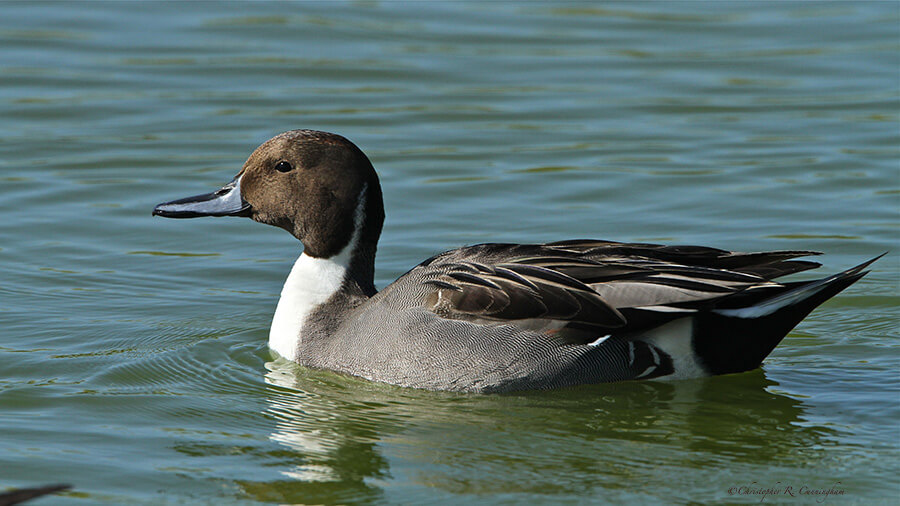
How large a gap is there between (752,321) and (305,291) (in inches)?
88.3

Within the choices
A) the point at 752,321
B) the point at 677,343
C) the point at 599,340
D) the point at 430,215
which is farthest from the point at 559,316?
the point at 430,215

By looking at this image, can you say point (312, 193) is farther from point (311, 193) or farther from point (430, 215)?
point (430, 215)

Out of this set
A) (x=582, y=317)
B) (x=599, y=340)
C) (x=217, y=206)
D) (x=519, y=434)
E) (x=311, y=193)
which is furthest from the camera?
(x=217, y=206)

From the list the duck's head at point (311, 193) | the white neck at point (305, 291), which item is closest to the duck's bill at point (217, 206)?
the duck's head at point (311, 193)

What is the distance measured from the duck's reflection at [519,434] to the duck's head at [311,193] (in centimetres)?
74

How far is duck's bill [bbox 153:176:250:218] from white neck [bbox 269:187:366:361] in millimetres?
443

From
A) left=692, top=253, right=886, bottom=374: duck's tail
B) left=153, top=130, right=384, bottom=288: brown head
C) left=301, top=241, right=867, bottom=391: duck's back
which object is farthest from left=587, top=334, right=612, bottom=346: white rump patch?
left=153, top=130, right=384, bottom=288: brown head

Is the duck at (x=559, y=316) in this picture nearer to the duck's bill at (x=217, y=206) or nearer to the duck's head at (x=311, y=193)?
the duck's head at (x=311, y=193)

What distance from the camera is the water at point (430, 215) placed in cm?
595

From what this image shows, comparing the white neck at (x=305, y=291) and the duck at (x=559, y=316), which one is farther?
the white neck at (x=305, y=291)

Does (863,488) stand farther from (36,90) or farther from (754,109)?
(36,90)

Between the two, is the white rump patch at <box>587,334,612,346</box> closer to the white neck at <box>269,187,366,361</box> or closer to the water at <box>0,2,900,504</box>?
the water at <box>0,2,900,504</box>

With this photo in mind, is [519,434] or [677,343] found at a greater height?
[677,343]

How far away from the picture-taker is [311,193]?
726 centimetres
